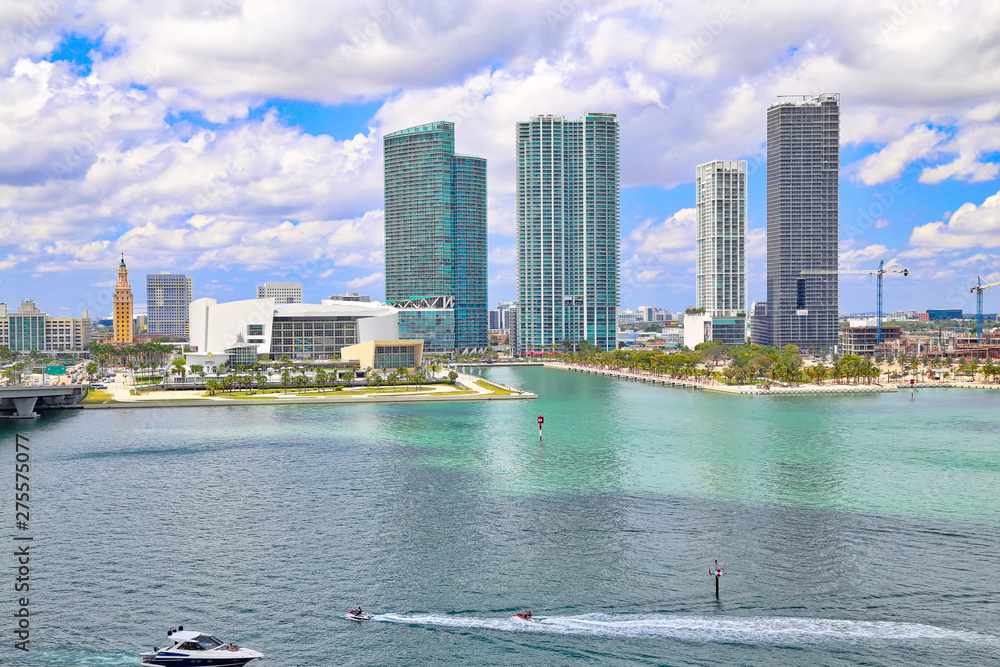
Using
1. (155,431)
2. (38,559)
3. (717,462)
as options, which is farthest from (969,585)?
(155,431)

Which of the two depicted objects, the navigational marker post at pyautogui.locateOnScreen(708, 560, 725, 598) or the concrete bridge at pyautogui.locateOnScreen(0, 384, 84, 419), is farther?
the concrete bridge at pyautogui.locateOnScreen(0, 384, 84, 419)

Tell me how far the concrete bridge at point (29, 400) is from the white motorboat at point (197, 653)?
298 ft

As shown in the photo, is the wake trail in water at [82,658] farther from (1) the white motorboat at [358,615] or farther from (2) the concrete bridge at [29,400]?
(2) the concrete bridge at [29,400]

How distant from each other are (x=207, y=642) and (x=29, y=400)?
94119 millimetres

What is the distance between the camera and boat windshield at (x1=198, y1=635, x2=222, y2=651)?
32.9 meters

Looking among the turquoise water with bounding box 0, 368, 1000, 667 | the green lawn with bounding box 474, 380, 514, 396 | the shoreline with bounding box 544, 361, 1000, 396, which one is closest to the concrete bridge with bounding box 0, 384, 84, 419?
the turquoise water with bounding box 0, 368, 1000, 667

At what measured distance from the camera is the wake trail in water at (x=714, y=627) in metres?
34.5

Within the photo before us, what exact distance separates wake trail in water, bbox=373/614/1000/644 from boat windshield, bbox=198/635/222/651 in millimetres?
7002

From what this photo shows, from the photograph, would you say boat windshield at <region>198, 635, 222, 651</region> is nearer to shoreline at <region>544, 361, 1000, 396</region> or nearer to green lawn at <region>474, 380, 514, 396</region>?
green lawn at <region>474, 380, 514, 396</region>

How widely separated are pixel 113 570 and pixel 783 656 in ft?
111

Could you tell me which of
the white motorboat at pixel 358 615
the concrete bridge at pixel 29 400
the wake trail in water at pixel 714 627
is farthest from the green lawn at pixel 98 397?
the wake trail in water at pixel 714 627

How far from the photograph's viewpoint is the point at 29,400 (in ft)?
363

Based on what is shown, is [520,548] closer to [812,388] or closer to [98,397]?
[98,397]

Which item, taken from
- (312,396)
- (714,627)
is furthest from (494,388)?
(714,627)
